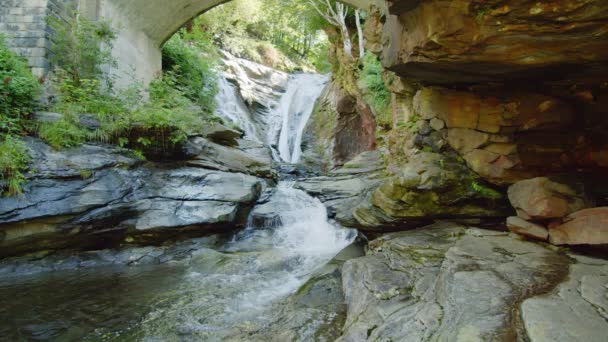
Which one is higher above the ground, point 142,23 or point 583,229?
point 142,23

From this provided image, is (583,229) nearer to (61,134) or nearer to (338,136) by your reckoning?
(61,134)

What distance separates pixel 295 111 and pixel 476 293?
48.1 feet

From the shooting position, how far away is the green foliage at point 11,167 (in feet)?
18.6

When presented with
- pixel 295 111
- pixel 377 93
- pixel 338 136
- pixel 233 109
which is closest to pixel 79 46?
pixel 233 109

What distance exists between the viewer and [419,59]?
3.76m

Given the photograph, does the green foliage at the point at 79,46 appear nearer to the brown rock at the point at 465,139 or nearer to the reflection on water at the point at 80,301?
the reflection on water at the point at 80,301

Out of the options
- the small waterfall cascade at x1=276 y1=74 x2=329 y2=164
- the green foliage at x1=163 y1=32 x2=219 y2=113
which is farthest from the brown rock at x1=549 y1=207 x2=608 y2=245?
the green foliage at x1=163 y1=32 x2=219 y2=113

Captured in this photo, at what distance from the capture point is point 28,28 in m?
7.79

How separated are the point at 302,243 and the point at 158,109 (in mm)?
4832

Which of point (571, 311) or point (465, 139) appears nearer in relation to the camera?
point (571, 311)

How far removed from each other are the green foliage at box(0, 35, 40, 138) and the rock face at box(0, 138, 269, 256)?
47cm

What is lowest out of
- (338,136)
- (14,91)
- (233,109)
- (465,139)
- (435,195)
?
(435,195)

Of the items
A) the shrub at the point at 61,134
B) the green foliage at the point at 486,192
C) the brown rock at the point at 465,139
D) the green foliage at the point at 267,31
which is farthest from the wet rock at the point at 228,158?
the green foliage at the point at 267,31

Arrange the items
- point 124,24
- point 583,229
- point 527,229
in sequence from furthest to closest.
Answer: point 124,24
point 527,229
point 583,229
